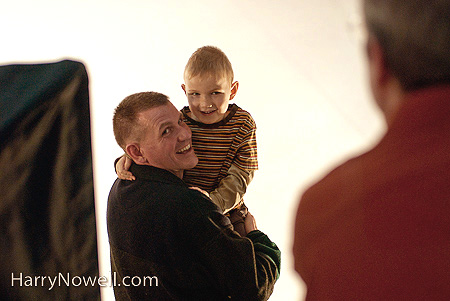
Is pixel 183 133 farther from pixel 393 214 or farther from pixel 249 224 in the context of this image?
pixel 393 214

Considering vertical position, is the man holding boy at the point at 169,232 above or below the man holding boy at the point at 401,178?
below

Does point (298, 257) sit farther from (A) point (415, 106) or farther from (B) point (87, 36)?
(B) point (87, 36)

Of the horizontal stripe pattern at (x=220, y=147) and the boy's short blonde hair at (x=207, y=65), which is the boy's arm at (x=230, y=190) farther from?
the boy's short blonde hair at (x=207, y=65)

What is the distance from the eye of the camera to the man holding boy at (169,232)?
3.77ft

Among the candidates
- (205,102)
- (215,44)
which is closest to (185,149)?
(205,102)

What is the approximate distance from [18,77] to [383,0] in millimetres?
893

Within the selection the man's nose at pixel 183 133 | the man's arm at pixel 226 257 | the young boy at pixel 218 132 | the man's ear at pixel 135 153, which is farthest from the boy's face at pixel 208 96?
the man's arm at pixel 226 257

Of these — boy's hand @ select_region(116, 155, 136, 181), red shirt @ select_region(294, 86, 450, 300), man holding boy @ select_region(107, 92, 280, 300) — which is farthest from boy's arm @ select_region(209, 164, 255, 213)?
red shirt @ select_region(294, 86, 450, 300)

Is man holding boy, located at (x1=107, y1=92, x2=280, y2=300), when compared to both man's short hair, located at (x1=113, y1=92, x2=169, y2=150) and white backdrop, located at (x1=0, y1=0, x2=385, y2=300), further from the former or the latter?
white backdrop, located at (x1=0, y1=0, x2=385, y2=300)

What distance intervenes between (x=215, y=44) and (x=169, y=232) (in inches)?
42.8

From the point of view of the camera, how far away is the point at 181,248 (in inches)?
45.5

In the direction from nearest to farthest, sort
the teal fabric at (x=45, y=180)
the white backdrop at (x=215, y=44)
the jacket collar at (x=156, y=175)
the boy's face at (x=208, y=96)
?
the teal fabric at (x=45, y=180)
the jacket collar at (x=156, y=175)
the boy's face at (x=208, y=96)
the white backdrop at (x=215, y=44)

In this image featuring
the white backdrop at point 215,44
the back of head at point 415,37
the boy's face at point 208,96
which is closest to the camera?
the back of head at point 415,37

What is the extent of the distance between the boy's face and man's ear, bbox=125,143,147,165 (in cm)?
25
